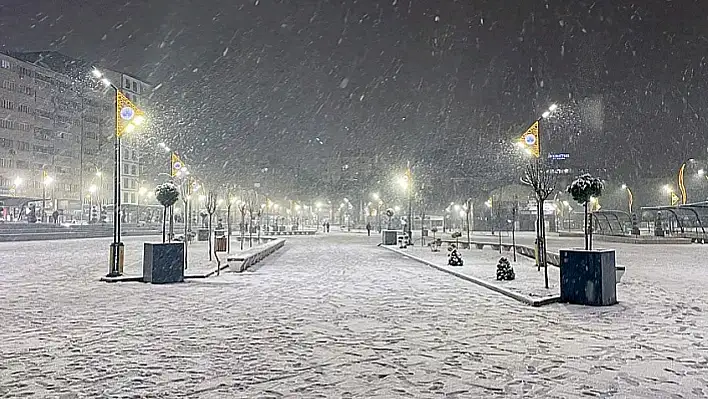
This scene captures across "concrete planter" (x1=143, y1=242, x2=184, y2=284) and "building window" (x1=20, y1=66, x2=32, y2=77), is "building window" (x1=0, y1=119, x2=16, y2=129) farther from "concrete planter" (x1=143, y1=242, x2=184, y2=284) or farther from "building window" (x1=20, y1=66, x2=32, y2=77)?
"concrete planter" (x1=143, y1=242, x2=184, y2=284)

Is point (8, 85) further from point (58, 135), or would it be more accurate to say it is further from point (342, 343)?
point (342, 343)

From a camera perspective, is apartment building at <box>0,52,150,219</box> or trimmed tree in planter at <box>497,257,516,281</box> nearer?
trimmed tree in planter at <box>497,257,516,281</box>

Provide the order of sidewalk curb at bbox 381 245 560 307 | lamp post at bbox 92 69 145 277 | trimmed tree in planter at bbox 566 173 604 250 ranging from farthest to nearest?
lamp post at bbox 92 69 145 277 < trimmed tree in planter at bbox 566 173 604 250 < sidewalk curb at bbox 381 245 560 307

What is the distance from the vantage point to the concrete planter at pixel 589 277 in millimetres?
12320

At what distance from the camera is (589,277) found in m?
12.5

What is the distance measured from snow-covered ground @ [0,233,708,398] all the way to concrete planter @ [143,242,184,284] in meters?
0.89

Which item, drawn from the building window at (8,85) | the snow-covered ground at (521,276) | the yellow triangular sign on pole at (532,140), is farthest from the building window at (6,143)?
the yellow triangular sign on pole at (532,140)

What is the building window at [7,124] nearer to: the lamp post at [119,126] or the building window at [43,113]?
the building window at [43,113]

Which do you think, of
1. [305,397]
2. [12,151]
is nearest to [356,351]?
[305,397]

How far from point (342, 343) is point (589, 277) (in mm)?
6039

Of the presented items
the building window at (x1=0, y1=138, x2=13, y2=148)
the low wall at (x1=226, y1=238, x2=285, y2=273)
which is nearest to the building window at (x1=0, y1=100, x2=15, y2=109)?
the building window at (x1=0, y1=138, x2=13, y2=148)

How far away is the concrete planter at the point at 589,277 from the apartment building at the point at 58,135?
3375 inches

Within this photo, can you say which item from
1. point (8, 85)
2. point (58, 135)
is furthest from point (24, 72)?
point (58, 135)

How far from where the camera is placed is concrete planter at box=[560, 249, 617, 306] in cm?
1232
